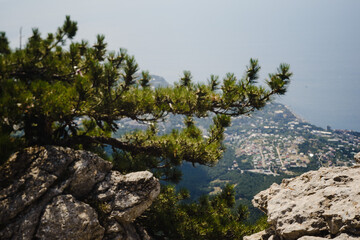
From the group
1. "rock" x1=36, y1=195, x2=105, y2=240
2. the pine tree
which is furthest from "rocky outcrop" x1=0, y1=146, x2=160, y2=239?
the pine tree

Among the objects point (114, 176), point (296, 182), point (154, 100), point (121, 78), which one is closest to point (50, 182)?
point (114, 176)

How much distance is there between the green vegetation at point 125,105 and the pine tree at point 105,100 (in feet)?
0.05

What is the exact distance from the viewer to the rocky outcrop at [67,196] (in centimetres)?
335

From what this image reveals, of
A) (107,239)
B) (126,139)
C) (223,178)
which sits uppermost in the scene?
(223,178)

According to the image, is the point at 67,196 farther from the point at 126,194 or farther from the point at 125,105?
the point at 125,105

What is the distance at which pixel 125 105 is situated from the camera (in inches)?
194

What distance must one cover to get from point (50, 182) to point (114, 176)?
1.22m

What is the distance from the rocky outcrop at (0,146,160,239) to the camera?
11.0ft

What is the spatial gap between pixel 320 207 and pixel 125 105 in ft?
14.2

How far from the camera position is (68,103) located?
3.51 meters

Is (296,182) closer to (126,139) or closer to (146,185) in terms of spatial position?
(146,185)

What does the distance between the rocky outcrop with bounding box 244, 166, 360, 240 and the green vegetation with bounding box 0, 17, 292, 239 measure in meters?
1.89

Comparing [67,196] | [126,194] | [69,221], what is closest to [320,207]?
[126,194]

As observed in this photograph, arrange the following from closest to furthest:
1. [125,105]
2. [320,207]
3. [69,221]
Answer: [320,207], [69,221], [125,105]
